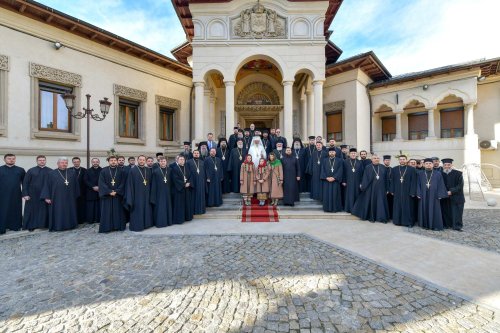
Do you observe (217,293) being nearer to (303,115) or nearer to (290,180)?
(290,180)

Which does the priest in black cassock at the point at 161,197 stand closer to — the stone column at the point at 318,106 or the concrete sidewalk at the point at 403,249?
the concrete sidewalk at the point at 403,249

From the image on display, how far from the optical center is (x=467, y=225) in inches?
245

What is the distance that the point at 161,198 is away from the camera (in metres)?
6.14

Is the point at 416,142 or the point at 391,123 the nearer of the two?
the point at 416,142

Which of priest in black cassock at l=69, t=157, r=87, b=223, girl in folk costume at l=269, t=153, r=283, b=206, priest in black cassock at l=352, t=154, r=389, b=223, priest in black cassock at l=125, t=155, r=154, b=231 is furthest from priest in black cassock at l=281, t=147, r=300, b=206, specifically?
priest in black cassock at l=69, t=157, r=87, b=223

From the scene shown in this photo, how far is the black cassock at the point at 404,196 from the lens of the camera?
6.11 m

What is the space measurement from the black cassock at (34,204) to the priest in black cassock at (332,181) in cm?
766

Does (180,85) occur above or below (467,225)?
above

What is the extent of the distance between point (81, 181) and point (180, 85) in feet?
29.5

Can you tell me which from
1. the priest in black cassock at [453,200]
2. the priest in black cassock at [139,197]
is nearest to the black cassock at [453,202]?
the priest in black cassock at [453,200]

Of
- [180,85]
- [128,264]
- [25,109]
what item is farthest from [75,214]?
[180,85]

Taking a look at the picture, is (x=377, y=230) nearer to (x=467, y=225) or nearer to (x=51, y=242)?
(x=467, y=225)

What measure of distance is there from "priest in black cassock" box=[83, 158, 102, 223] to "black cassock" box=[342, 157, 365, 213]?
7.21m

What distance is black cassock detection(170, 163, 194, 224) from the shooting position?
6367mm
